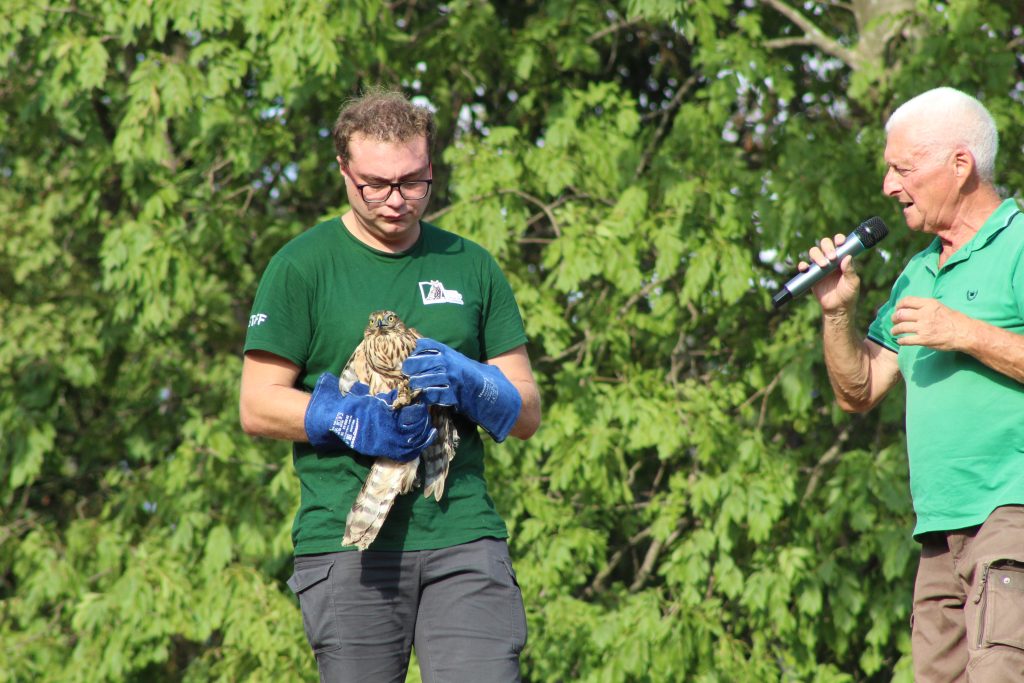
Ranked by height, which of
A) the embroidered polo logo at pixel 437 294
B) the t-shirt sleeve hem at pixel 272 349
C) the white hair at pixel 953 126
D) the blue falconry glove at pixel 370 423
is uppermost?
the white hair at pixel 953 126

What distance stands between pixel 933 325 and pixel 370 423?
52.6 inches

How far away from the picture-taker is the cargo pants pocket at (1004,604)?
2814mm

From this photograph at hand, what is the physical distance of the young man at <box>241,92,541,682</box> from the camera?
9.51ft

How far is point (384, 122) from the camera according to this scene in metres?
2.99

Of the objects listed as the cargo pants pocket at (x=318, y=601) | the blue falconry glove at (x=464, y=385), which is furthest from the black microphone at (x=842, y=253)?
the cargo pants pocket at (x=318, y=601)

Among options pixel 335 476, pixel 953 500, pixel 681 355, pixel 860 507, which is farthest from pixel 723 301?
pixel 335 476

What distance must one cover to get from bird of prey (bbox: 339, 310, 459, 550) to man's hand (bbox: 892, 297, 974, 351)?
1113mm

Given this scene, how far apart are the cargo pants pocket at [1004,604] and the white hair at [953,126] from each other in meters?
1.02

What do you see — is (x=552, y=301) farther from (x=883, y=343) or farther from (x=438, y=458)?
(x=438, y=458)

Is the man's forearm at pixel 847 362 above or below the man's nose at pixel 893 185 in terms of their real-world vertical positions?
below

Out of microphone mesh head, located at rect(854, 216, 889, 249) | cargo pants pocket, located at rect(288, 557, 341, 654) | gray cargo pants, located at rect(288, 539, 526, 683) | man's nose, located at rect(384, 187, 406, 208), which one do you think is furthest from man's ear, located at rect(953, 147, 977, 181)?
cargo pants pocket, located at rect(288, 557, 341, 654)

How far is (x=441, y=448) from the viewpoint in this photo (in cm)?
294

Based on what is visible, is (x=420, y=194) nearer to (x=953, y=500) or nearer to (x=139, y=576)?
(x=953, y=500)

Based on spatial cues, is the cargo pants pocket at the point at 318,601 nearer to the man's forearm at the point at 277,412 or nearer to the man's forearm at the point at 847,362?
the man's forearm at the point at 277,412
